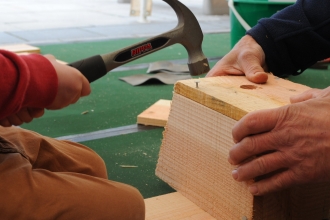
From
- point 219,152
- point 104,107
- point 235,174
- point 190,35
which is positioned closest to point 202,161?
point 219,152

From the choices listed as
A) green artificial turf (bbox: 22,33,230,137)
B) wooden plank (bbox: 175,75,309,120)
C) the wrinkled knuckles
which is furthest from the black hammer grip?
green artificial turf (bbox: 22,33,230,137)

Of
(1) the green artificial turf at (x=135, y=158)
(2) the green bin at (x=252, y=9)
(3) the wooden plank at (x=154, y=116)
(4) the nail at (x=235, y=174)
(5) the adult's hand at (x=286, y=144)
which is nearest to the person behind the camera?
(5) the adult's hand at (x=286, y=144)

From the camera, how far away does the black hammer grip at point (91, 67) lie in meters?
1.20

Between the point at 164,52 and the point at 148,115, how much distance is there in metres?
1.56

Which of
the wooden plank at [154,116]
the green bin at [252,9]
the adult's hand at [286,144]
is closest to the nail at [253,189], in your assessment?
the adult's hand at [286,144]

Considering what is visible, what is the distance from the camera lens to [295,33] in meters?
1.44

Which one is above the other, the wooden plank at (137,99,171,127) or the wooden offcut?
the wooden offcut

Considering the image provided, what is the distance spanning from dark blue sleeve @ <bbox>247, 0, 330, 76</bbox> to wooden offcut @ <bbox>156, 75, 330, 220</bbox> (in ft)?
0.38

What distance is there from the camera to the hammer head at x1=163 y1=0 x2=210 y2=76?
1417mm

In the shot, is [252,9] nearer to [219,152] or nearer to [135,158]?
[135,158]

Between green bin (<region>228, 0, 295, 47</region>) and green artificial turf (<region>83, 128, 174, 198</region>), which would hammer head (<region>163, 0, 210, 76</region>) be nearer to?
green artificial turf (<region>83, 128, 174, 198</region>)

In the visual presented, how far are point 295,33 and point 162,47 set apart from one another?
1.32ft

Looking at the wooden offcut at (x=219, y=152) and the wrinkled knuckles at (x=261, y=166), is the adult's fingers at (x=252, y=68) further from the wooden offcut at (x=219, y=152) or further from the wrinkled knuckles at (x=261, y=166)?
the wrinkled knuckles at (x=261, y=166)

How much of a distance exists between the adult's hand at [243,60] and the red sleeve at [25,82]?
2.10 feet
